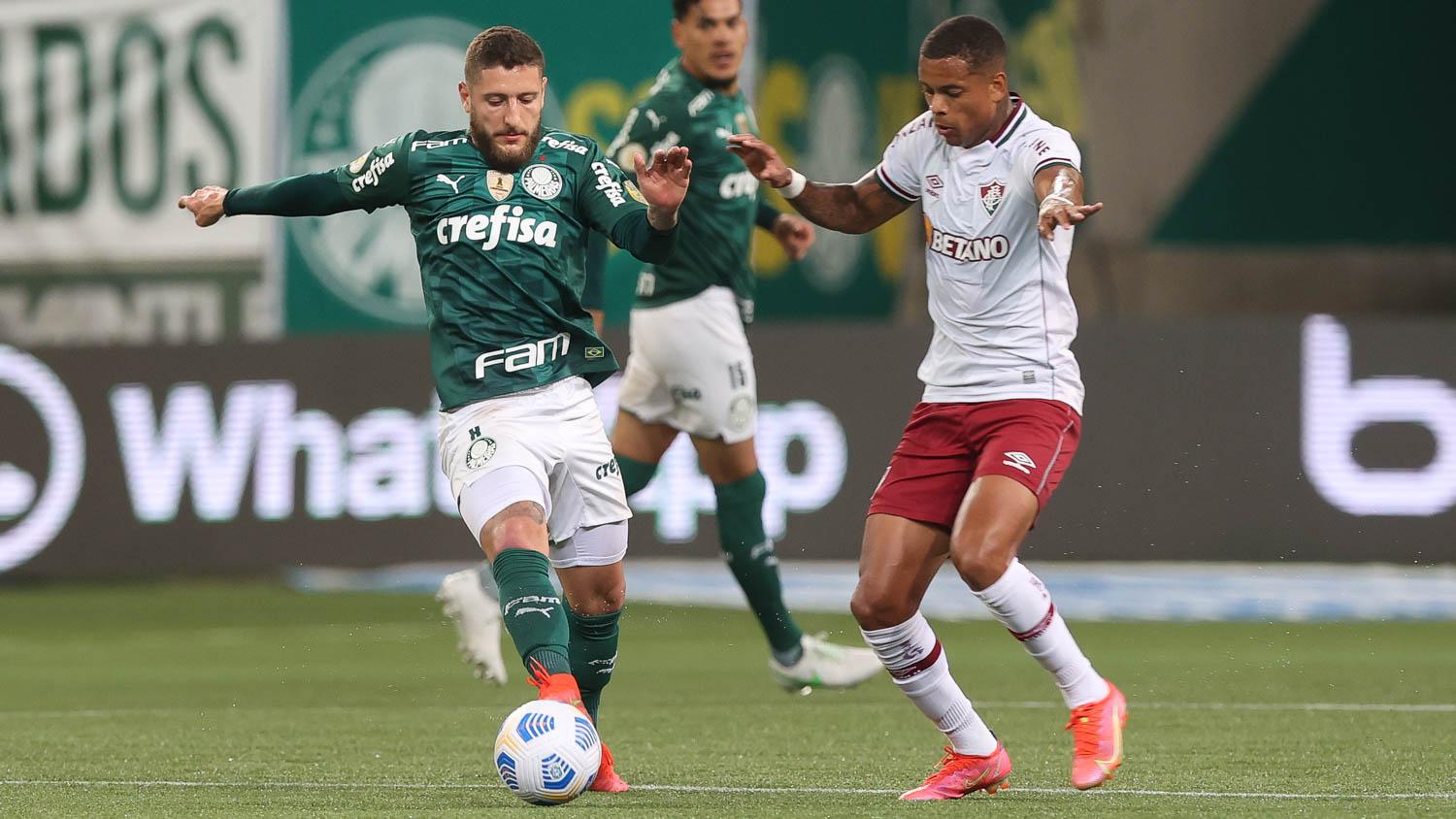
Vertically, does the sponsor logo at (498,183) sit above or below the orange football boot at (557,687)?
above

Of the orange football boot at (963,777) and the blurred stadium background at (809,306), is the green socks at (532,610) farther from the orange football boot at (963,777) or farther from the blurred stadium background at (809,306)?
the blurred stadium background at (809,306)

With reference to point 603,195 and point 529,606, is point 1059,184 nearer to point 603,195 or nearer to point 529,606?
point 603,195

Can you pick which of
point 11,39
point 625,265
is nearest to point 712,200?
point 625,265

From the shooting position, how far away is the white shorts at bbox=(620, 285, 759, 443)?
789cm

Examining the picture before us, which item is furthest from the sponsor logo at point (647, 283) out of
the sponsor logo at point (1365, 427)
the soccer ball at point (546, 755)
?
the sponsor logo at point (1365, 427)

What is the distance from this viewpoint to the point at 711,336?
7957mm

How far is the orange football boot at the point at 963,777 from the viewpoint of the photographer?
5.45m

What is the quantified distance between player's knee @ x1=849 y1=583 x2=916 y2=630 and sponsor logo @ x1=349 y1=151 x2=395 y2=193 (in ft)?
5.32

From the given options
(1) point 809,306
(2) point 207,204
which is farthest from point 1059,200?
(1) point 809,306

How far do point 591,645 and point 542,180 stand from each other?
4.05 ft

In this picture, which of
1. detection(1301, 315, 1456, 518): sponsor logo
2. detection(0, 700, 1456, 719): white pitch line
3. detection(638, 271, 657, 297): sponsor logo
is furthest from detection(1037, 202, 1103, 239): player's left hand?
detection(1301, 315, 1456, 518): sponsor logo

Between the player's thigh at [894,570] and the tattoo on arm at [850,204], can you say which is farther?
the tattoo on arm at [850,204]

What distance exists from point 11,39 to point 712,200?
29.3 feet

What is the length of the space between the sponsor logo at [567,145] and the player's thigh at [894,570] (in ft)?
4.01
